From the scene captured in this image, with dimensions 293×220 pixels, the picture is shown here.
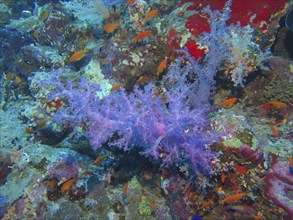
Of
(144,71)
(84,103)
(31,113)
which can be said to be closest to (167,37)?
(144,71)

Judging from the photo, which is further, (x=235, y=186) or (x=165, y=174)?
(x=165, y=174)

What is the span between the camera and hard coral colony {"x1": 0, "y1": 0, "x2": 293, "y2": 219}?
3.08 metres

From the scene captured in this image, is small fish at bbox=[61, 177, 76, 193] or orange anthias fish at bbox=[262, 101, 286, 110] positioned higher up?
orange anthias fish at bbox=[262, 101, 286, 110]

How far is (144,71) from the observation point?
192 inches

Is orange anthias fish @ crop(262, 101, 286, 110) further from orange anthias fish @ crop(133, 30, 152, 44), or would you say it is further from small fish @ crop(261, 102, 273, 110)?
orange anthias fish @ crop(133, 30, 152, 44)

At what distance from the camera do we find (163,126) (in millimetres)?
3152

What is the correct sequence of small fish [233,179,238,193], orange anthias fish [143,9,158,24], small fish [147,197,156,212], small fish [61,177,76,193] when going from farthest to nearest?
orange anthias fish [143,9,158,24], small fish [147,197,156,212], small fish [61,177,76,193], small fish [233,179,238,193]

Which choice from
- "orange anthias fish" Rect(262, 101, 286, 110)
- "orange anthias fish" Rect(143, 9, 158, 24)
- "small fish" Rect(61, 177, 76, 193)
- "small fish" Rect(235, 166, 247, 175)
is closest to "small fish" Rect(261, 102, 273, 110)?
"orange anthias fish" Rect(262, 101, 286, 110)

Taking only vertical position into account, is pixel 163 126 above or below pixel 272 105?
above

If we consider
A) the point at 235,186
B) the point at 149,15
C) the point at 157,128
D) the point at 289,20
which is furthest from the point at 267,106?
the point at 149,15

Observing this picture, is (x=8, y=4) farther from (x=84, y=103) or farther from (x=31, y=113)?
(x=84, y=103)

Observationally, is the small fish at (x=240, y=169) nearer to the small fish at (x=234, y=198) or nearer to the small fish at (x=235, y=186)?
the small fish at (x=235, y=186)

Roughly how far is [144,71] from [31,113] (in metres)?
2.49

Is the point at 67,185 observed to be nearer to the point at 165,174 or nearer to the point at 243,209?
the point at 165,174
